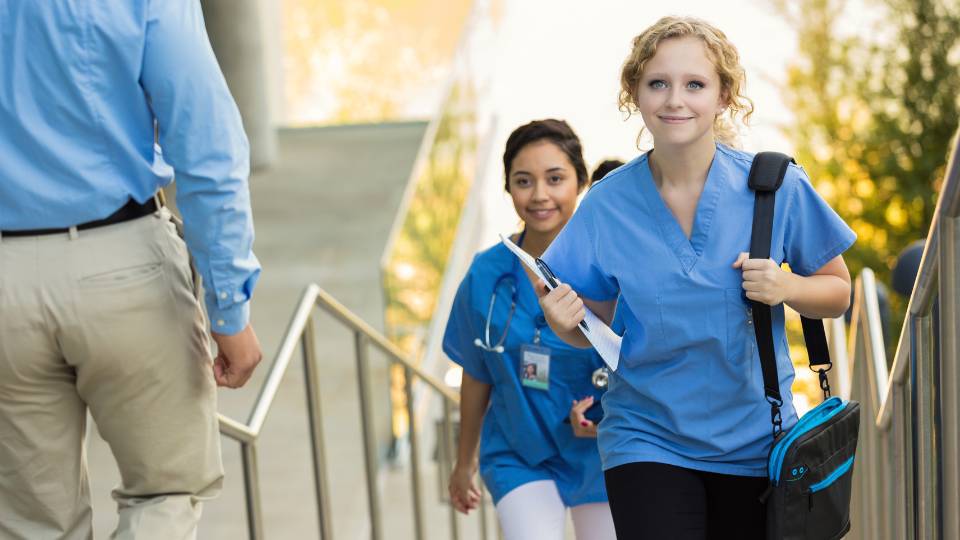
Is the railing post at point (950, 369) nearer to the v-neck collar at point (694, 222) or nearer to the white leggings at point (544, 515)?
the v-neck collar at point (694, 222)

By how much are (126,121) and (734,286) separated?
3.11ft

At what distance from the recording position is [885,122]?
1041 centimetres

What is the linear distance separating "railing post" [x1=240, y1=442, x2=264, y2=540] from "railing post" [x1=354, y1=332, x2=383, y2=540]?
19.9 inches

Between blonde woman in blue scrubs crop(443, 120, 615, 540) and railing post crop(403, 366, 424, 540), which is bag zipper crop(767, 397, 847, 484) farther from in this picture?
railing post crop(403, 366, 424, 540)

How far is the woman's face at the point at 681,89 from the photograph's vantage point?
Result: 2051mm

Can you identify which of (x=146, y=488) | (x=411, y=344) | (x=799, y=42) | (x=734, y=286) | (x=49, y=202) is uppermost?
(x=799, y=42)

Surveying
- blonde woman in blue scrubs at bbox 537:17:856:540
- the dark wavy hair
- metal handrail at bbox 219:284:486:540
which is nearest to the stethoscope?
the dark wavy hair

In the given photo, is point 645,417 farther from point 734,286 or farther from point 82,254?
point 82,254

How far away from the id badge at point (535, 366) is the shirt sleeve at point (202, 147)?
0.80 metres

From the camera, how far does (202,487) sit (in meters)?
2.13

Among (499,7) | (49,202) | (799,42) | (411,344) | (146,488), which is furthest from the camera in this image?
(799,42)

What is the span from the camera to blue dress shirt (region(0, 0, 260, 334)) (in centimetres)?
191

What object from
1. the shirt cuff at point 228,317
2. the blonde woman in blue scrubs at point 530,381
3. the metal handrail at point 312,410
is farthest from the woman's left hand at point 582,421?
the shirt cuff at point 228,317

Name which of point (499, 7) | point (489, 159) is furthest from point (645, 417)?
point (499, 7)
